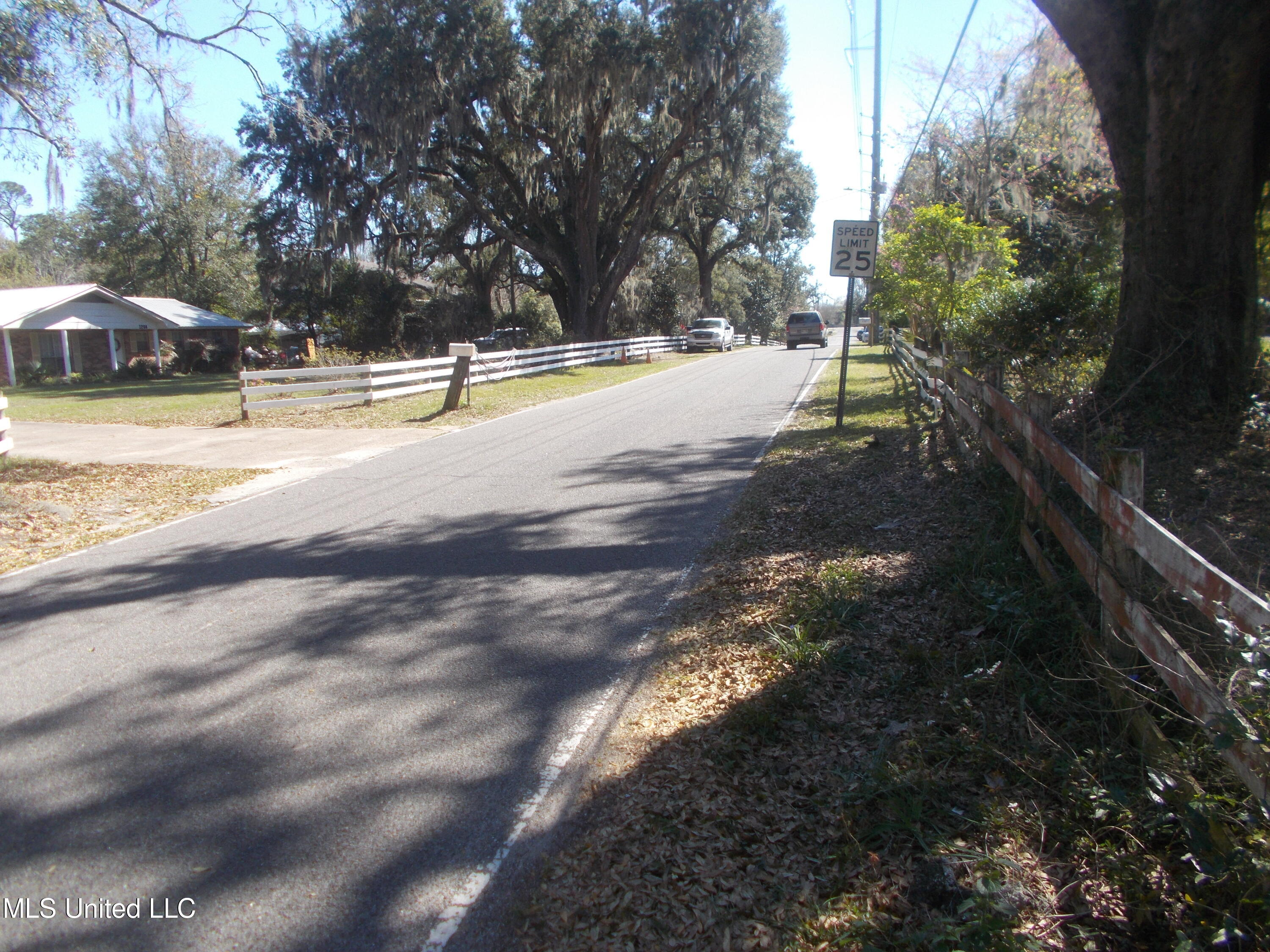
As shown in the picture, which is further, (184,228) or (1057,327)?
(184,228)

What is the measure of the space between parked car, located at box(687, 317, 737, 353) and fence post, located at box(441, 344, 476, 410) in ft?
86.6

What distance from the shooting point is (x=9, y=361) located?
32688mm

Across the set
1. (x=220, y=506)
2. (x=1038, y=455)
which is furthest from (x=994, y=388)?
(x=220, y=506)

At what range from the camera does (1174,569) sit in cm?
300

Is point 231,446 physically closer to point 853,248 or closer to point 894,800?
point 853,248

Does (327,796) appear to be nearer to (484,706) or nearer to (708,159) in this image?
(484,706)

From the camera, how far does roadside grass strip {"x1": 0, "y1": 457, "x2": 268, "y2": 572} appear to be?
7.89 meters

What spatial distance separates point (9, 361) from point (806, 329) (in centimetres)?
3367

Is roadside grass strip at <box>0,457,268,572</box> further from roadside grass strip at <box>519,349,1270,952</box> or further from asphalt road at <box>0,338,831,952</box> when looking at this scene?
roadside grass strip at <box>519,349,1270,952</box>

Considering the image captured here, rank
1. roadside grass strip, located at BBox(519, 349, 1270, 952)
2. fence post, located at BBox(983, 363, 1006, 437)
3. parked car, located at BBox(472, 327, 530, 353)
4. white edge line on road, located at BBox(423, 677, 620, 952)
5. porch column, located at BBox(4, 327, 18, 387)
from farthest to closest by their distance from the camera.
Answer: parked car, located at BBox(472, 327, 530, 353), porch column, located at BBox(4, 327, 18, 387), fence post, located at BBox(983, 363, 1006, 437), white edge line on road, located at BBox(423, 677, 620, 952), roadside grass strip, located at BBox(519, 349, 1270, 952)

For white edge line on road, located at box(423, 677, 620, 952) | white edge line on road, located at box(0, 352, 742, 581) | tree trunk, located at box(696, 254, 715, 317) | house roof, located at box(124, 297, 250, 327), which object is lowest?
white edge line on road, located at box(423, 677, 620, 952)

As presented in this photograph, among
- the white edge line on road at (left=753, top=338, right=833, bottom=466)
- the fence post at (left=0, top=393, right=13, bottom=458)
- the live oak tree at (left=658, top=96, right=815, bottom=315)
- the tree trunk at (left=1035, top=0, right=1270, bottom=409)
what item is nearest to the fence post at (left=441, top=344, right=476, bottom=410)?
the white edge line on road at (left=753, top=338, right=833, bottom=466)

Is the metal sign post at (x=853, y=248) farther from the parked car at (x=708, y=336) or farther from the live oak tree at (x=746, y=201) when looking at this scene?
the parked car at (x=708, y=336)

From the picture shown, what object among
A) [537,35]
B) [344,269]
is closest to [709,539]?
[537,35]
